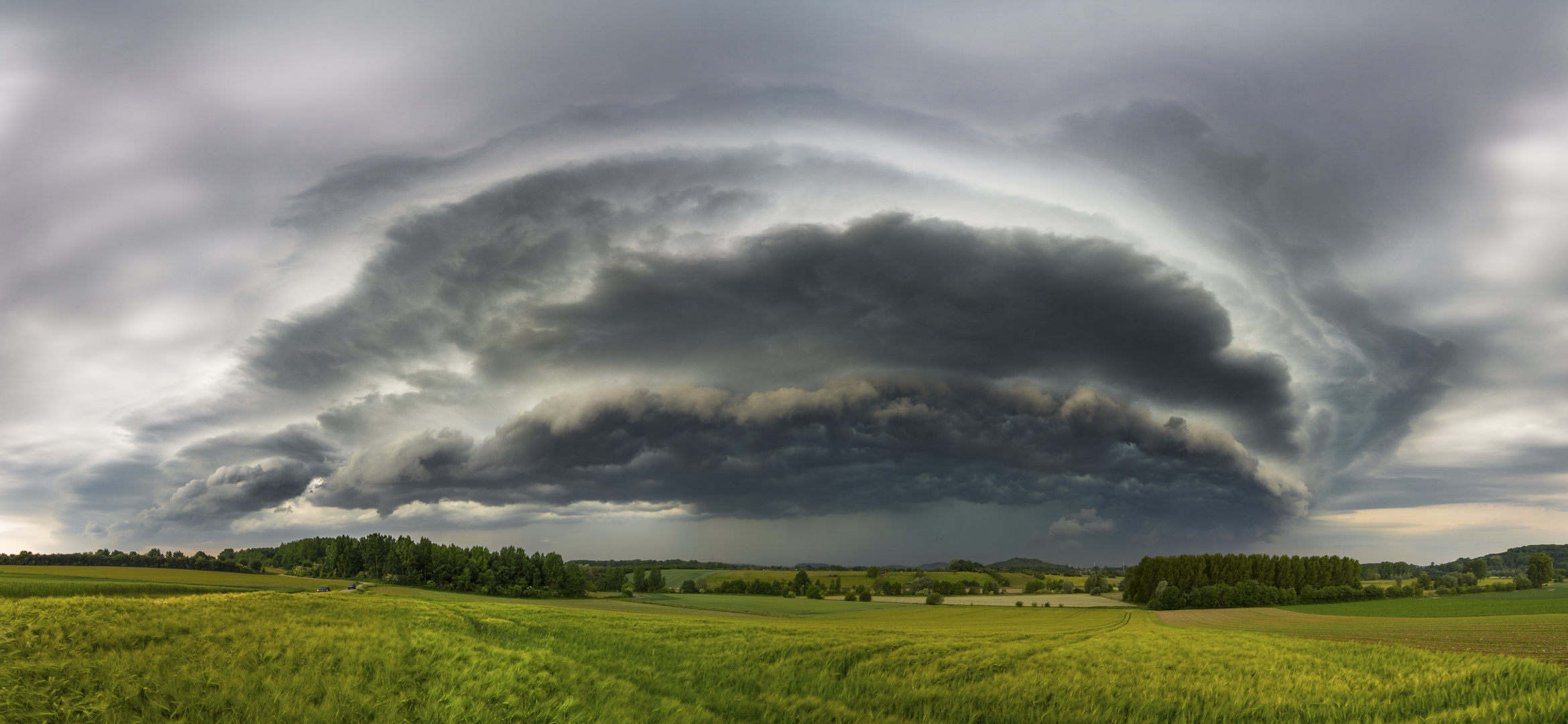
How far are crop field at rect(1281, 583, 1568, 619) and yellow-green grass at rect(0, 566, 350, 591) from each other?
167 meters

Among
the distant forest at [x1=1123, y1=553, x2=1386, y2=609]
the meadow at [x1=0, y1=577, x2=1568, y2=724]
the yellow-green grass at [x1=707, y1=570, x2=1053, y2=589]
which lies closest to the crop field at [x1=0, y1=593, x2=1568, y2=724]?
the meadow at [x1=0, y1=577, x2=1568, y2=724]

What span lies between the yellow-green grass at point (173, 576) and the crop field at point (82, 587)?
5.65 m

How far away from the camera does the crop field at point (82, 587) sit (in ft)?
167

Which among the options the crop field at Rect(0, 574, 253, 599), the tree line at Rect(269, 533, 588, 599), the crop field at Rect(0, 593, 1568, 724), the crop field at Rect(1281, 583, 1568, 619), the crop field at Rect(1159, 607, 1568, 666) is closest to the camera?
the crop field at Rect(0, 593, 1568, 724)

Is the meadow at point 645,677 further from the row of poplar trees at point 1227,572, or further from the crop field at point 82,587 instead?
the row of poplar trees at point 1227,572

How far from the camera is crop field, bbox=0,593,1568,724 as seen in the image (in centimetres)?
1162

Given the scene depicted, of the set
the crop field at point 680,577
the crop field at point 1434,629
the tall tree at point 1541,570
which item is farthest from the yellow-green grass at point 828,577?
the tall tree at point 1541,570

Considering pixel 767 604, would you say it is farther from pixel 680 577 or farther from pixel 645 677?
pixel 645 677

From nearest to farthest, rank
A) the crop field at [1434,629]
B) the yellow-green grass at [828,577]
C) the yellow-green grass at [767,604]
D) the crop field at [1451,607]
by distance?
the crop field at [1434,629] < the crop field at [1451,607] < the yellow-green grass at [767,604] < the yellow-green grass at [828,577]

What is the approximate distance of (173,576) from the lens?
96.3 metres

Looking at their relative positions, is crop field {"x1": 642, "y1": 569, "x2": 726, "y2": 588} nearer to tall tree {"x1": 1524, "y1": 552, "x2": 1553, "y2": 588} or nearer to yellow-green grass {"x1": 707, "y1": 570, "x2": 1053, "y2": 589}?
yellow-green grass {"x1": 707, "y1": 570, "x2": 1053, "y2": 589}

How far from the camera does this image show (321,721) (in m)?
10.9

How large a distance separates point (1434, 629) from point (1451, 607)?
2534 inches

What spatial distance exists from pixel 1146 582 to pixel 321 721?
172 m
